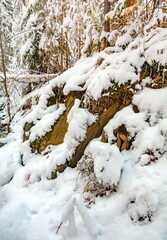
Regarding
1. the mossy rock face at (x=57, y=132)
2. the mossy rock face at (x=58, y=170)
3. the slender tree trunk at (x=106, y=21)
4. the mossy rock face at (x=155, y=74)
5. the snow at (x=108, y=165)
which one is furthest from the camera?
the slender tree trunk at (x=106, y=21)

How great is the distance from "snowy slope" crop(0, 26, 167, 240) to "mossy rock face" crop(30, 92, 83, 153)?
14cm

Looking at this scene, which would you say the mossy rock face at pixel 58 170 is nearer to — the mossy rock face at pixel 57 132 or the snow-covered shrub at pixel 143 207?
the mossy rock face at pixel 57 132

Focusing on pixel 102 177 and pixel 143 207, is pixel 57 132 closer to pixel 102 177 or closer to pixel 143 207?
→ pixel 102 177

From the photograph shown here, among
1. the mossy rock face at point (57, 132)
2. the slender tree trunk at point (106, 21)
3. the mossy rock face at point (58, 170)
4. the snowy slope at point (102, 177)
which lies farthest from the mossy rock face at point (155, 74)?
the mossy rock face at point (58, 170)

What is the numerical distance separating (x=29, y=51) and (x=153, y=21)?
22.3 ft

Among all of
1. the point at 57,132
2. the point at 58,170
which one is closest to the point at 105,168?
the point at 58,170

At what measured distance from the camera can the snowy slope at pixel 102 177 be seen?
2.38 metres

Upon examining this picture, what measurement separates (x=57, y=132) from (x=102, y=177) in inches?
80.5

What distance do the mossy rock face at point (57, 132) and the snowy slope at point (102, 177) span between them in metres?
0.14

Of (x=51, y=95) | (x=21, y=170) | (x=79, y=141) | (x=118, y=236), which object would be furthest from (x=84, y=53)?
(x=118, y=236)

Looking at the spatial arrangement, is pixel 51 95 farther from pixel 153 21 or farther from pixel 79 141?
pixel 153 21

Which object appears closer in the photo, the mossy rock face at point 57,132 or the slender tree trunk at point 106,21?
the mossy rock face at point 57,132

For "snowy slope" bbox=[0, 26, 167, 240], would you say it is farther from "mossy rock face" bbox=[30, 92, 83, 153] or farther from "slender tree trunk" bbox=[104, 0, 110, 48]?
"slender tree trunk" bbox=[104, 0, 110, 48]

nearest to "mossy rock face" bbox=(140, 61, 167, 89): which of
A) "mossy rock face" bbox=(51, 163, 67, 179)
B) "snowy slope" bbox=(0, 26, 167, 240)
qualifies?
"snowy slope" bbox=(0, 26, 167, 240)
